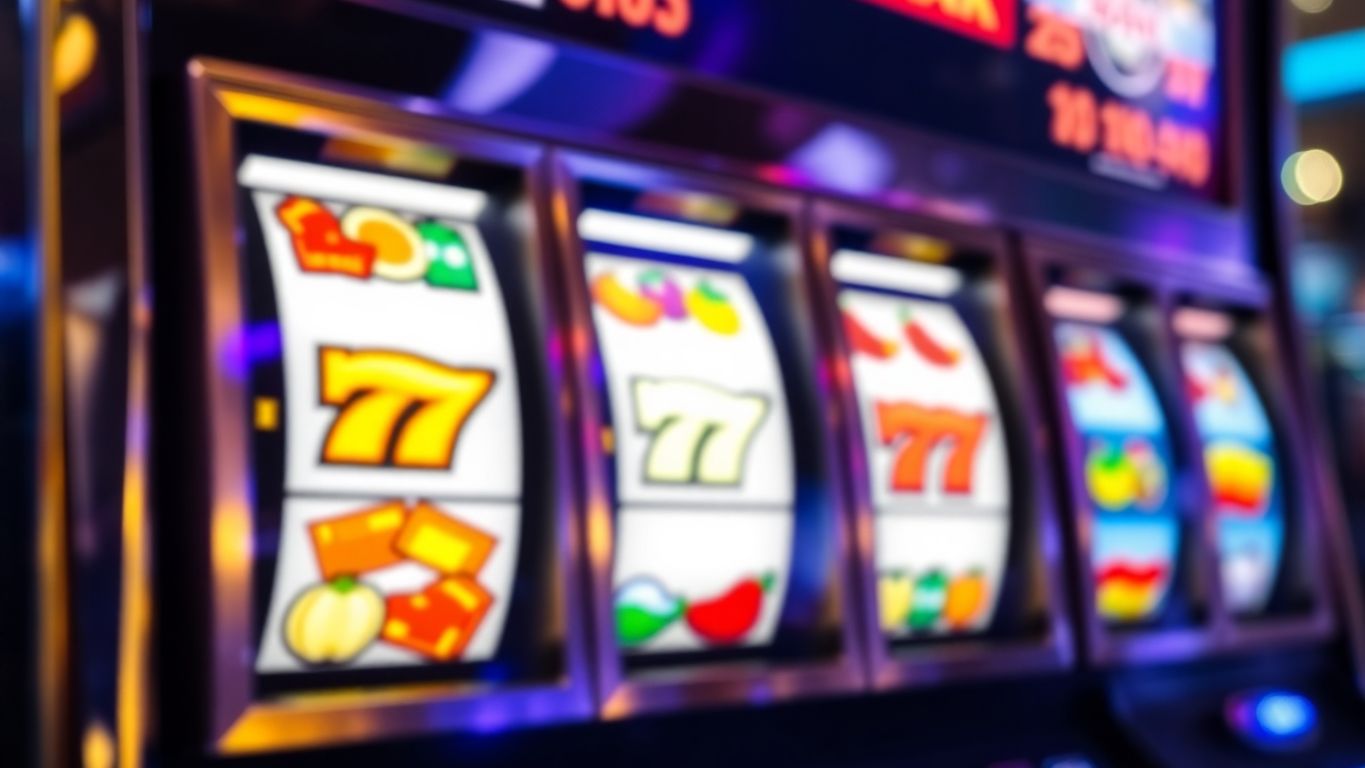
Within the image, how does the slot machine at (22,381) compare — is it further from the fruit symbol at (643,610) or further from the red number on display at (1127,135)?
the red number on display at (1127,135)

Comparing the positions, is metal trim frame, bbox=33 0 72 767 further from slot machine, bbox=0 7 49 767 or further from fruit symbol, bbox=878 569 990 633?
fruit symbol, bbox=878 569 990 633

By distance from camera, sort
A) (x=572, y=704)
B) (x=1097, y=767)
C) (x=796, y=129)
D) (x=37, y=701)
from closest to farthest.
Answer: (x=37, y=701) → (x=572, y=704) → (x=796, y=129) → (x=1097, y=767)

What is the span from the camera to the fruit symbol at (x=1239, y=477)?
2867 mm

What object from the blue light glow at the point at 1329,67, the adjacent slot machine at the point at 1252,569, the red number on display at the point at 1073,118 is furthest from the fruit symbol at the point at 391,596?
the blue light glow at the point at 1329,67

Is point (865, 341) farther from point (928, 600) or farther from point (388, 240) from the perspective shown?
point (388, 240)

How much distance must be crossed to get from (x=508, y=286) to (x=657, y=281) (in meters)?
0.27

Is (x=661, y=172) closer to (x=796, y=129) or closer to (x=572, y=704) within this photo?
(x=796, y=129)

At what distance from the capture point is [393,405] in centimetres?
168

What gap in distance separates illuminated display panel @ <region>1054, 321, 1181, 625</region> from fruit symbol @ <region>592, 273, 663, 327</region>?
81 cm

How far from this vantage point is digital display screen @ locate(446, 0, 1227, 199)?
206cm

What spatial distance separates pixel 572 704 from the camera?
5.65ft

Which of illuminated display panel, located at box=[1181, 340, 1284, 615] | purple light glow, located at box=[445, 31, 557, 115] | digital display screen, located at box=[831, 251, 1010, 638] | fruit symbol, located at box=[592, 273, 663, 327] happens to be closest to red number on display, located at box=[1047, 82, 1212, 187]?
illuminated display panel, located at box=[1181, 340, 1284, 615]

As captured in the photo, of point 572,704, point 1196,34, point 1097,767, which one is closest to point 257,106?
point 572,704

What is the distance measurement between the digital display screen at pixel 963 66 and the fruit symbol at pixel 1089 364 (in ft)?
1.09
